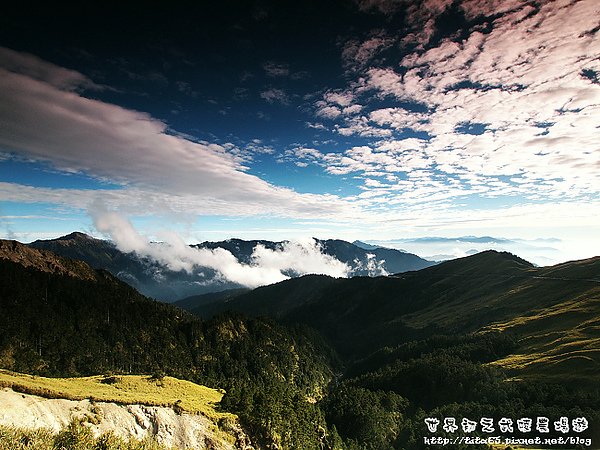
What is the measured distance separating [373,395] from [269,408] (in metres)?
109

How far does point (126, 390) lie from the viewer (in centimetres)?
8700

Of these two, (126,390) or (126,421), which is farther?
(126,390)

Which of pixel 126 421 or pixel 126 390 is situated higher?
pixel 126 390

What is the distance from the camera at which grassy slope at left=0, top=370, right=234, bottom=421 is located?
6956 cm

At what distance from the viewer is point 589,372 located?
164m

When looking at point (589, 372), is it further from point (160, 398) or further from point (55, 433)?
point (55, 433)

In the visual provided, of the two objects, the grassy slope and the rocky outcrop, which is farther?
the grassy slope

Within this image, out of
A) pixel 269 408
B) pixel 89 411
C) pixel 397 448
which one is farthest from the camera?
pixel 397 448

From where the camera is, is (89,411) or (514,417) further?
(514,417)

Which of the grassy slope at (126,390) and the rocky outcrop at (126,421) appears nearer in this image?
Result: the rocky outcrop at (126,421)

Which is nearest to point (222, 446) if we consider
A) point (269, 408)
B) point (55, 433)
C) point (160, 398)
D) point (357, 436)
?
point (160, 398)

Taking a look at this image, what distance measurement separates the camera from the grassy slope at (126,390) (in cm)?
6956

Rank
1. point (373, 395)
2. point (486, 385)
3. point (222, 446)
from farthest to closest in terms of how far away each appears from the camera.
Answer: point (373, 395), point (486, 385), point (222, 446)

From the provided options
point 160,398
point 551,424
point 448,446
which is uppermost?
point 160,398
